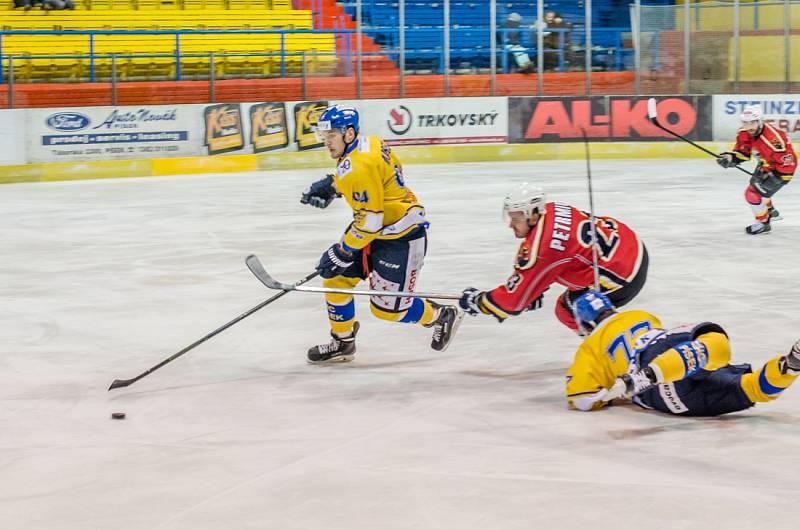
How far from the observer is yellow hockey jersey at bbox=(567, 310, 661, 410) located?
4621mm

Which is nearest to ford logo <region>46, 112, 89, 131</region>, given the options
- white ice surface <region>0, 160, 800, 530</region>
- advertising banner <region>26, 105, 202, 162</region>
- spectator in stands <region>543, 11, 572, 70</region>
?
advertising banner <region>26, 105, 202, 162</region>

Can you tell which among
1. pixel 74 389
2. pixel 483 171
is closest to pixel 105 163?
pixel 483 171

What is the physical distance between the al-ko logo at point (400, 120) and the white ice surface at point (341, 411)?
8185 millimetres

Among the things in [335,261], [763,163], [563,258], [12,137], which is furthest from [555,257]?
[12,137]

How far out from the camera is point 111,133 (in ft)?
53.4

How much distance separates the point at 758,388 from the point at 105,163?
1310 cm

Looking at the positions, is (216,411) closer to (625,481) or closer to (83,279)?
(625,481)

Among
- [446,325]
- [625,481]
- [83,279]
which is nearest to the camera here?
[625,481]

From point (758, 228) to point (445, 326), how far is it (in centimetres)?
536

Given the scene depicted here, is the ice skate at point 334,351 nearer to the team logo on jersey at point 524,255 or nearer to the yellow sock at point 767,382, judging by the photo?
the team logo on jersey at point 524,255

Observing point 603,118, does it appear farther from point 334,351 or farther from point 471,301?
point 471,301

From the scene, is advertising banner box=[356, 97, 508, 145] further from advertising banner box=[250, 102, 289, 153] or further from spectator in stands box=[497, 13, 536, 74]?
advertising banner box=[250, 102, 289, 153]

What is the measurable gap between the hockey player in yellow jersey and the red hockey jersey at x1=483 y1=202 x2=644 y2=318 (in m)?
0.78

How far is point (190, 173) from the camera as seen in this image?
16.8 metres
